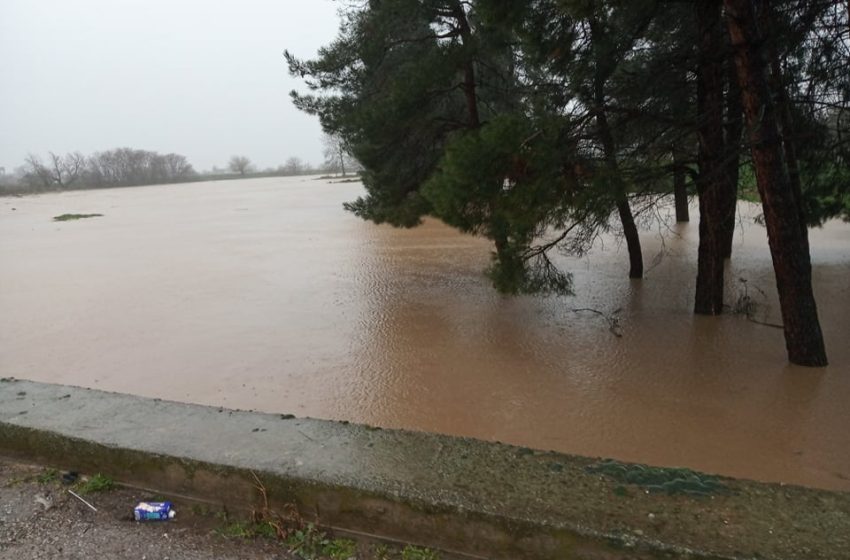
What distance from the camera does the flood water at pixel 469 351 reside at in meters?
4.83

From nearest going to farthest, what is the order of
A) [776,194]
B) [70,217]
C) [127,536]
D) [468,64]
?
[127,536] < [776,194] < [468,64] < [70,217]

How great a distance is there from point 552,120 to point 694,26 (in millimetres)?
2617

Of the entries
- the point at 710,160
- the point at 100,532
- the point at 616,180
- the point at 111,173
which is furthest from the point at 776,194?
the point at 111,173

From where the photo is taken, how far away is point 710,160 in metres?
7.38

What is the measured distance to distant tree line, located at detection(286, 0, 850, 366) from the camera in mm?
5891

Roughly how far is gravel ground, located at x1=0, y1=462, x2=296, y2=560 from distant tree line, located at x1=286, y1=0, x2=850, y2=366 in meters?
4.64

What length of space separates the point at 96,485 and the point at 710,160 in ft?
24.0

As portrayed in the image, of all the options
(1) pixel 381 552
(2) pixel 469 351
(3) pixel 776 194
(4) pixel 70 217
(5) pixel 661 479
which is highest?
(3) pixel 776 194

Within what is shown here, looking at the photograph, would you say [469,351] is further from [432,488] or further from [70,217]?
[70,217]

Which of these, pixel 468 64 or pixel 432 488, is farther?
pixel 468 64

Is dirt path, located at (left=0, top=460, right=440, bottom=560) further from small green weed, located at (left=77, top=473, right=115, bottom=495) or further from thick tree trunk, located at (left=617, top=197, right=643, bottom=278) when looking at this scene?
thick tree trunk, located at (left=617, top=197, right=643, bottom=278)

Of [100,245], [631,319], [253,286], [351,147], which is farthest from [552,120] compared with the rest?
[100,245]

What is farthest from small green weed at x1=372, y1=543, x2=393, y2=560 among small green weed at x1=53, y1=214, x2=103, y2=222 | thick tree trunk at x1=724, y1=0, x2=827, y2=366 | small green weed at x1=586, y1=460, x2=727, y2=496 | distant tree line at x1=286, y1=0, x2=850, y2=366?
small green weed at x1=53, y1=214, x2=103, y2=222

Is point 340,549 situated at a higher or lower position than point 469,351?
higher
